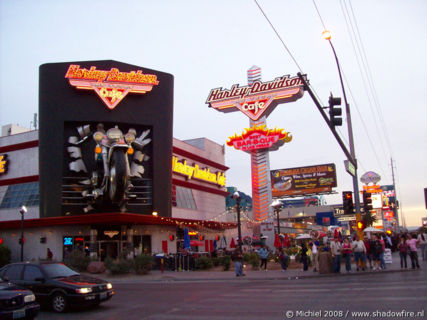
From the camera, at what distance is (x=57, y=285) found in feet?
40.5

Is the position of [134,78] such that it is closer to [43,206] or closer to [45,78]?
[45,78]

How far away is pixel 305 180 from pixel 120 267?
52.3 meters

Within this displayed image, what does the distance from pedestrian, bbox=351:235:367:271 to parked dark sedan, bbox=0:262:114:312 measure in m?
13.1

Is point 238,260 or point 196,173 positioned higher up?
point 196,173

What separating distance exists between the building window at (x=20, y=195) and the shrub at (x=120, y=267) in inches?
519

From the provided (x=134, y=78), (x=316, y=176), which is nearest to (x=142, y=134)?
(x=134, y=78)

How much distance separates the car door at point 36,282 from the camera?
1243cm

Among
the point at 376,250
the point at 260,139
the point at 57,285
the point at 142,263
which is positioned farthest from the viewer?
the point at 260,139

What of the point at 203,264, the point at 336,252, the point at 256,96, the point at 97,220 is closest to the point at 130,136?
→ the point at 97,220

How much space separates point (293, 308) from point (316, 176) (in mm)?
63451

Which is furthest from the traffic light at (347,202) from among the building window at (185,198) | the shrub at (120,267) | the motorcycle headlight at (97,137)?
the building window at (185,198)

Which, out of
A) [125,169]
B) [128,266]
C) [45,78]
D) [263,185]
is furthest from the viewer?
[263,185]

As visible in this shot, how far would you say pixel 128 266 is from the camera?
85.9 ft

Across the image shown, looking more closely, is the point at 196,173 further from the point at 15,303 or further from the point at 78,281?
the point at 15,303
